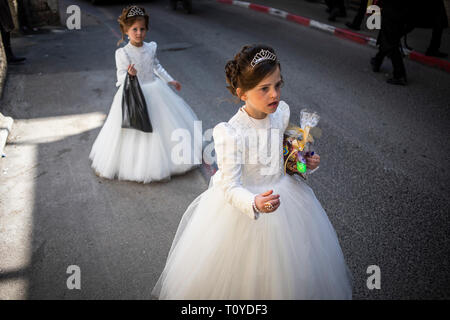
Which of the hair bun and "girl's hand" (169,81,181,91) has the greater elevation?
the hair bun

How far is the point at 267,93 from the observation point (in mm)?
2045

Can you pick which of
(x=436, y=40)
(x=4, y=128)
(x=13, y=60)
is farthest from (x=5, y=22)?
(x=436, y=40)

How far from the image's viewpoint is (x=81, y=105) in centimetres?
621

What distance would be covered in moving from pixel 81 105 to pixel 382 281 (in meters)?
5.48

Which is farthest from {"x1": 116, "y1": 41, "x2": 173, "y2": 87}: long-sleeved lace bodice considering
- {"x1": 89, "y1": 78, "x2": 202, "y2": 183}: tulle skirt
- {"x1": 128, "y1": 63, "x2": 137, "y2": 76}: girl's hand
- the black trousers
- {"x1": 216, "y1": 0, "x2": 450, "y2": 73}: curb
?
the black trousers

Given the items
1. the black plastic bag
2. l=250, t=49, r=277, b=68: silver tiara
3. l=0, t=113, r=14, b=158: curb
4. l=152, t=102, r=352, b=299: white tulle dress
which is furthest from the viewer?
l=0, t=113, r=14, b=158: curb

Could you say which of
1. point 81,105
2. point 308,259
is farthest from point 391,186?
point 81,105

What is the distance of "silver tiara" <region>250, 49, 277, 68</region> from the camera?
6.55 ft

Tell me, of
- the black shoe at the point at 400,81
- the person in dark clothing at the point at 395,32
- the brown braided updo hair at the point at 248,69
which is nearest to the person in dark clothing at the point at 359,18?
the person in dark clothing at the point at 395,32

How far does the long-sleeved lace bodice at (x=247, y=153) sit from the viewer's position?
208 cm

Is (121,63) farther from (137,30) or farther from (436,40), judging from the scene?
(436,40)

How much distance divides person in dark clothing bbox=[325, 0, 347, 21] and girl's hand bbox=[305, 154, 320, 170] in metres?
9.75

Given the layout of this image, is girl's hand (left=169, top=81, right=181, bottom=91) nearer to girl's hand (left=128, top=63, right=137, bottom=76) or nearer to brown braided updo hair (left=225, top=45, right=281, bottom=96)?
girl's hand (left=128, top=63, right=137, bottom=76)
